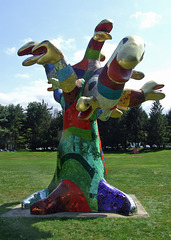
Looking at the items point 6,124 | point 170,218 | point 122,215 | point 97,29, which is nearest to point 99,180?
point 122,215

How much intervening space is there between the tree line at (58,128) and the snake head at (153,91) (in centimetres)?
3493

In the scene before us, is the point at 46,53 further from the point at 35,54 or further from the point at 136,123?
the point at 136,123

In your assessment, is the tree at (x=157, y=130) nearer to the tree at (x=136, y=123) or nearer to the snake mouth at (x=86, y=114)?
the tree at (x=136, y=123)

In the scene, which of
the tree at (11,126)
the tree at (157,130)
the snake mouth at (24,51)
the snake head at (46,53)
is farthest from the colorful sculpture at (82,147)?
the tree at (11,126)

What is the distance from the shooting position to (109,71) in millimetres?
4691

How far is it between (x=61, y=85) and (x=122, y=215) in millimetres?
3250

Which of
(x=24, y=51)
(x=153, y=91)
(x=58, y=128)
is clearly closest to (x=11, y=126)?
(x=58, y=128)

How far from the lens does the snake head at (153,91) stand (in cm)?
600

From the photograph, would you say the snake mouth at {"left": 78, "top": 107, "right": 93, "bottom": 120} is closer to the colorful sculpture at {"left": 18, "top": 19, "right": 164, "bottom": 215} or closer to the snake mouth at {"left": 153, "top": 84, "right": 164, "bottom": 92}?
the colorful sculpture at {"left": 18, "top": 19, "right": 164, "bottom": 215}

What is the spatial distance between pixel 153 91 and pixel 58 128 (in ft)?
134

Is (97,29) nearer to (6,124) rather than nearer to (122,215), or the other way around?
(122,215)

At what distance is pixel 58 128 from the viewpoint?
46344 mm

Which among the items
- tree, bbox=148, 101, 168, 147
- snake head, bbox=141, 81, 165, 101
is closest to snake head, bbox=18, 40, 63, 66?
snake head, bbox=141, 81, 165, 101

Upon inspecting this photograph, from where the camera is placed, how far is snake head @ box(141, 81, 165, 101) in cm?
600
